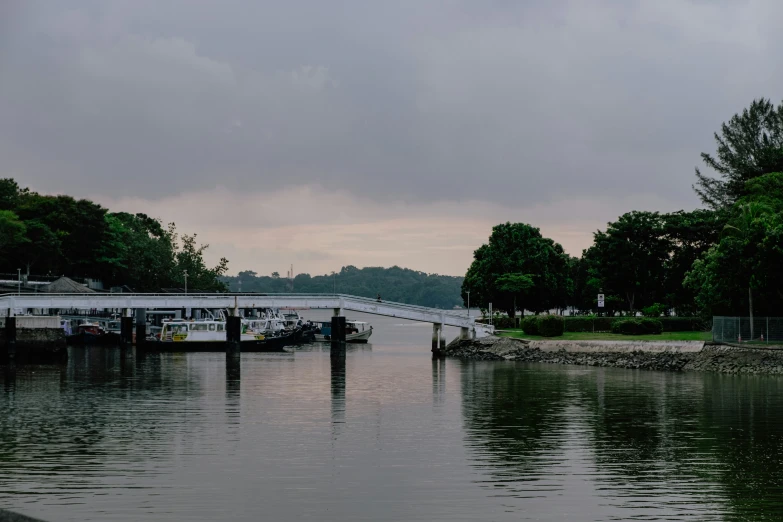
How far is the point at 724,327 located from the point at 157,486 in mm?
61126

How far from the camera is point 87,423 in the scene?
42344mm

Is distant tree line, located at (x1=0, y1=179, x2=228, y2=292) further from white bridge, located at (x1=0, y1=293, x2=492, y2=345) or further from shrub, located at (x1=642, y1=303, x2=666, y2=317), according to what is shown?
shrub, located at (x1=642, y1=303, x2=666, y2=317)

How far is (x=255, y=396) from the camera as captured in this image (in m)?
55.8

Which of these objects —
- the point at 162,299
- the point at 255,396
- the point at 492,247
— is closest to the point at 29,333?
the point at 162,299

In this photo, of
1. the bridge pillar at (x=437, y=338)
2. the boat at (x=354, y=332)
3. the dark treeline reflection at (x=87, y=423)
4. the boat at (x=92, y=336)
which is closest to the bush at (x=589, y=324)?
the bridge pillar at (x=437, y=338)

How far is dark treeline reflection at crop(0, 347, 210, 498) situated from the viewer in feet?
96.7

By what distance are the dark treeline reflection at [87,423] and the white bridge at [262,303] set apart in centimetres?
2203

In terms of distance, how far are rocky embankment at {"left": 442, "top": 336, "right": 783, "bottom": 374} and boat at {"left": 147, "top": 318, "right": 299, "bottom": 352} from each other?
24.2 m

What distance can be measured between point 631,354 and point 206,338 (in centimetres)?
5581

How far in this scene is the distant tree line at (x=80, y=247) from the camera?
443 ft

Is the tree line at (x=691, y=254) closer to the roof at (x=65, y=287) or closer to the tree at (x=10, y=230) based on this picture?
the roof at (x=65, y=287)

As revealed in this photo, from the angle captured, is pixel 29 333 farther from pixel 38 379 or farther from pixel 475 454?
pixel 475 454

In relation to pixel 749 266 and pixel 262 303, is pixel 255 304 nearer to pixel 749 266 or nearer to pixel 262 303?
pixel 262 303

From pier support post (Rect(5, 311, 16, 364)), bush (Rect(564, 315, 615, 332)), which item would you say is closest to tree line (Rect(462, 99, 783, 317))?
bush (Rect(564, 315, 615, 332))
